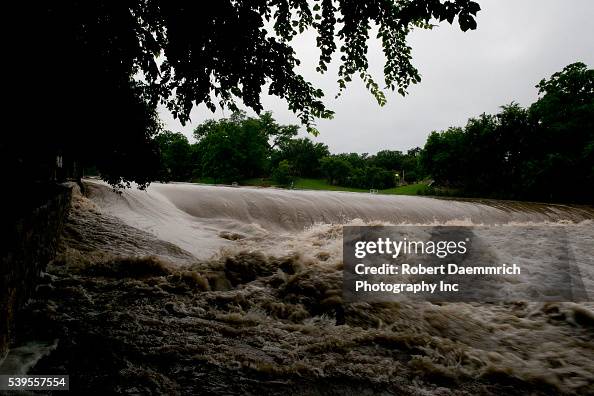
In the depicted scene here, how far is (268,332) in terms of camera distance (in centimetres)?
344

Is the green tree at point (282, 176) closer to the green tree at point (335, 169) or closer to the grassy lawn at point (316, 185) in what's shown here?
the grassy lawn at point (316, 185)

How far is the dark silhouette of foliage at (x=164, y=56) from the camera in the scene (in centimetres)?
313

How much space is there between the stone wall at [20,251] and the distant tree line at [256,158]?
29.0 meters

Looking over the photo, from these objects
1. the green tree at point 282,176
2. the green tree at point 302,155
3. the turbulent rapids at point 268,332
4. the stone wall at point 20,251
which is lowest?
the turbulent rapids at point 268,332

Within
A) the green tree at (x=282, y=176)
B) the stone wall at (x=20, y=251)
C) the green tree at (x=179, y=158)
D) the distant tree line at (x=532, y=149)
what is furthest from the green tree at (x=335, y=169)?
the stone wall at (x=20, y=251)

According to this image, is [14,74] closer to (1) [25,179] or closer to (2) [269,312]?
(1) [25,179]

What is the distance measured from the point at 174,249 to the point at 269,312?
3.54m

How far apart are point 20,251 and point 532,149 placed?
126 ft

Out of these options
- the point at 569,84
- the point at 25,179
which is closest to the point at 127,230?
the point at 25,179

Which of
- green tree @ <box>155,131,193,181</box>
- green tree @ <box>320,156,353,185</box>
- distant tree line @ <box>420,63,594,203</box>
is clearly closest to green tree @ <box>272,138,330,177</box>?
green tree @ <box>320,156,353,185</box>

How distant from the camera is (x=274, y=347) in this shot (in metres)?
3.11

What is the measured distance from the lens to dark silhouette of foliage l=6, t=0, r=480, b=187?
10.3ft

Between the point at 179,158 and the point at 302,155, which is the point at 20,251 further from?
the point at 302,155

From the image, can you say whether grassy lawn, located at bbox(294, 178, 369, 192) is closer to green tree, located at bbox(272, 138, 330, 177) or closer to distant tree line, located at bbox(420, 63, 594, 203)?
green tree, located at bbox(272, 138, 330, 177)
